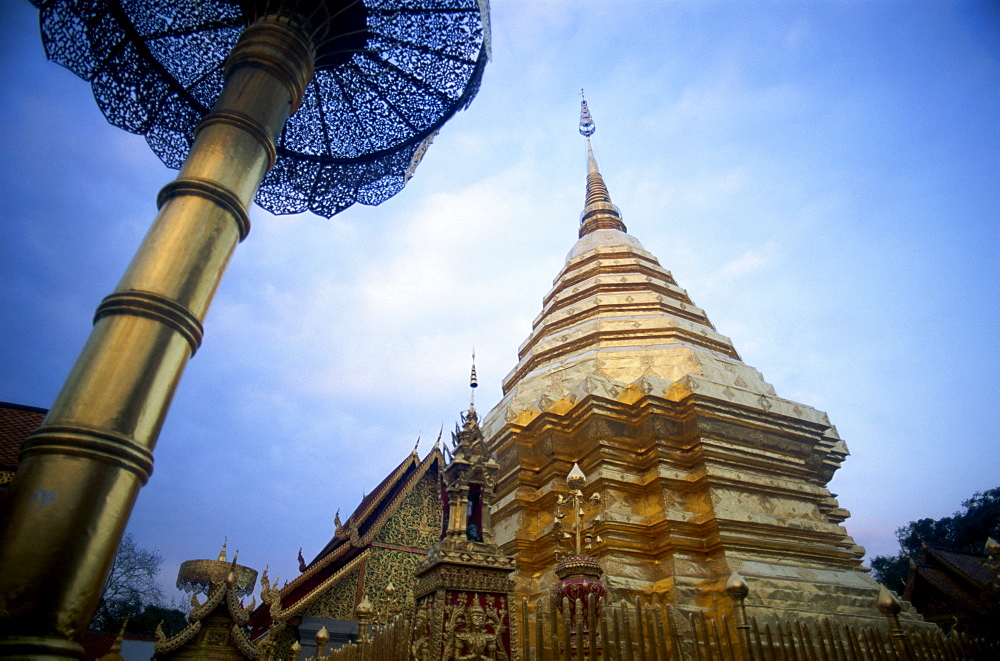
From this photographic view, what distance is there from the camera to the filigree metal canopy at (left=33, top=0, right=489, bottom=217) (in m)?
3.72

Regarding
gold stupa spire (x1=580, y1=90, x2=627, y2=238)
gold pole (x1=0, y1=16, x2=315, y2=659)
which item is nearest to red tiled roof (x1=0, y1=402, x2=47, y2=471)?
gold pole (x1=0, y1=16, x2=315, y2=659)

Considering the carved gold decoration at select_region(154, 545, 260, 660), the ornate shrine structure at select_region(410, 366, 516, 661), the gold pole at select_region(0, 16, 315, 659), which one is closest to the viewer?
the gold pole at select_region(0, 16, 315, 659)

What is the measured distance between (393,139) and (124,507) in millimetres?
3780

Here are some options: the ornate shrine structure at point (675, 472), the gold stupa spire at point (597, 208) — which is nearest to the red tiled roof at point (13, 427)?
the ornate shrine structure at point (675, 472)

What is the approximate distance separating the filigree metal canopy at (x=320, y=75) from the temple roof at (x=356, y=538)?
12.9ft

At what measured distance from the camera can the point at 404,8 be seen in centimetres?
405

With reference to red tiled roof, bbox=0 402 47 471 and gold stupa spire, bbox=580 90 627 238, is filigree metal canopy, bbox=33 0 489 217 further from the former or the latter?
gold stupa spire, bbox=580 90 627 238

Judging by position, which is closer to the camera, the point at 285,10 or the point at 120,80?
the point at 285,10

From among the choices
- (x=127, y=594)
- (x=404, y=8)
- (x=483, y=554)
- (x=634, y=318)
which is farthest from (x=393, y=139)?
(x=127, y=594)

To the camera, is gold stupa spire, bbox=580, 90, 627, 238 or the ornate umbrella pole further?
gold stupa spire, bbox=580, 90, 627, 238

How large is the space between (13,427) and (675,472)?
8788mm

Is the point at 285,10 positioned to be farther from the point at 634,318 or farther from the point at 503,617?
the point at 634,318

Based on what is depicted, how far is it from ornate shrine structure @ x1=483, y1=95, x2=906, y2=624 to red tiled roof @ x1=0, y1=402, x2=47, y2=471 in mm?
5906

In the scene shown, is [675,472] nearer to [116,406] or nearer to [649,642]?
[649,642]
